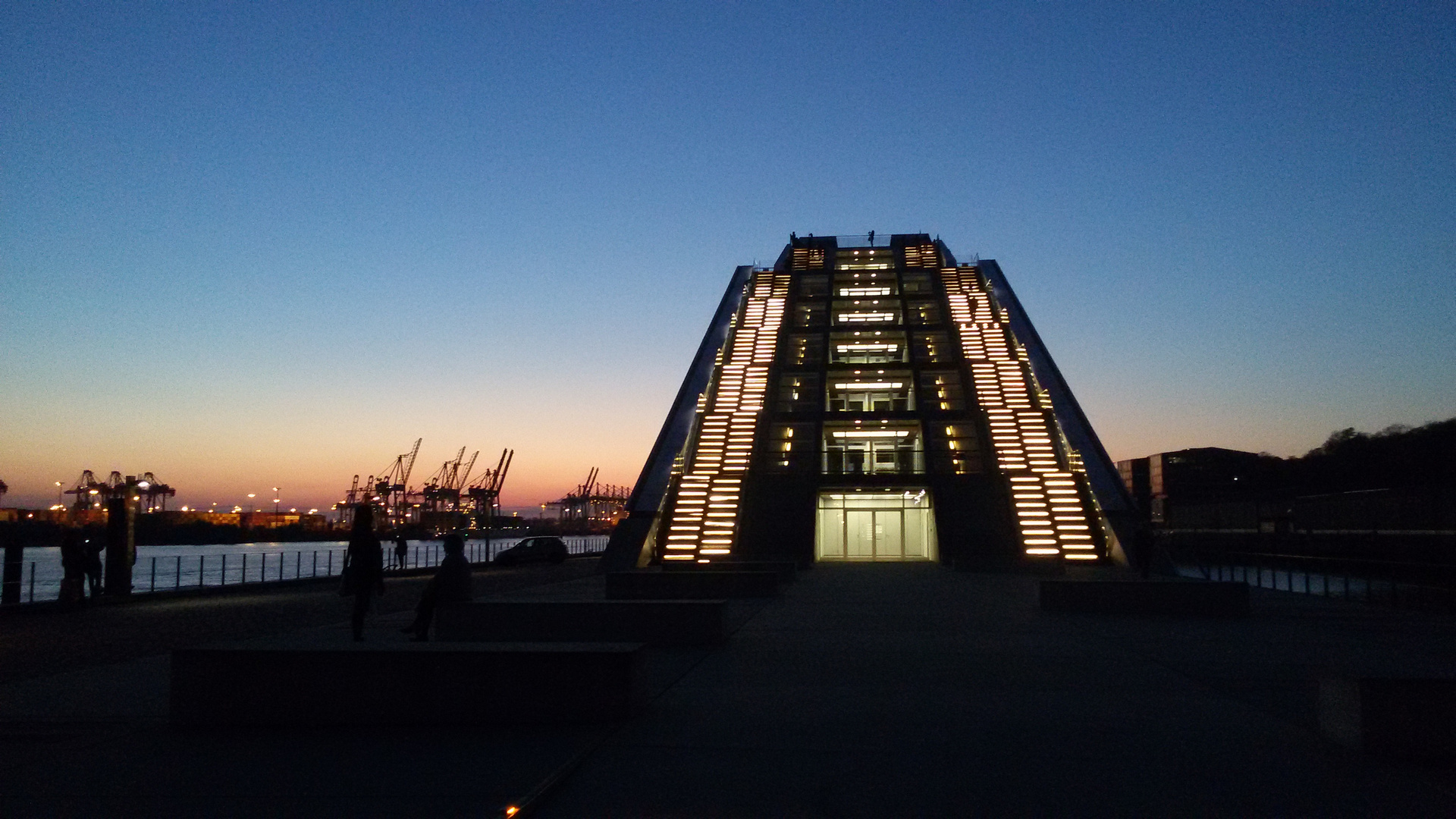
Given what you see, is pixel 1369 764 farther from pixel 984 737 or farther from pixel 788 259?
pixel 788 259

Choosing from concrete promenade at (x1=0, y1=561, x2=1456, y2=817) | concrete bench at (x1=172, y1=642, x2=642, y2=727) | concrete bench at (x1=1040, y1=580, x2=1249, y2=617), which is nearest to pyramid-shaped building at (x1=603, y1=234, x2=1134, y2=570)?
concrete bench at (x1=1040, y1=580, x2=1249, y2=617)

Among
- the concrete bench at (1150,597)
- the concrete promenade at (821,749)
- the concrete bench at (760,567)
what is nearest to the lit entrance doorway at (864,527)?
the concrete bench at (760,567)

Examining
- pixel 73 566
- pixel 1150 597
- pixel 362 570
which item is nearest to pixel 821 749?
pixel 362 570

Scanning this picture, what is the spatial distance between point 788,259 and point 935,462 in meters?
36.4

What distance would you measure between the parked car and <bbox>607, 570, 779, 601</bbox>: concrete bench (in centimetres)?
2678

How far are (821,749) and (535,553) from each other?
1687 inches

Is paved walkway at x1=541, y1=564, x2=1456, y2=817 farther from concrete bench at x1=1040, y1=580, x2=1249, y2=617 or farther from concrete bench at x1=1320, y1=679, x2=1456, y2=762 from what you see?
concrete bench at x1=1040, y1=580, x2=1249, y2=617

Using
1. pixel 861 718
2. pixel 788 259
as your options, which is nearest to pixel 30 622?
pixel 861 718

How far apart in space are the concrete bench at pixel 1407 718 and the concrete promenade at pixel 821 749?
0.21 meters

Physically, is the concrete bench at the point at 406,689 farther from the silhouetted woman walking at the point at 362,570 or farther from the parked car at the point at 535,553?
the parked car at the point at 535,553

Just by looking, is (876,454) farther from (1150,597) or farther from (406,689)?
(406,689)

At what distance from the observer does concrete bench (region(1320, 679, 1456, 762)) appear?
704 cm

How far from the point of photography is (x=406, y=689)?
824 cm

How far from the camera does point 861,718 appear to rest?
8484 millimetres
